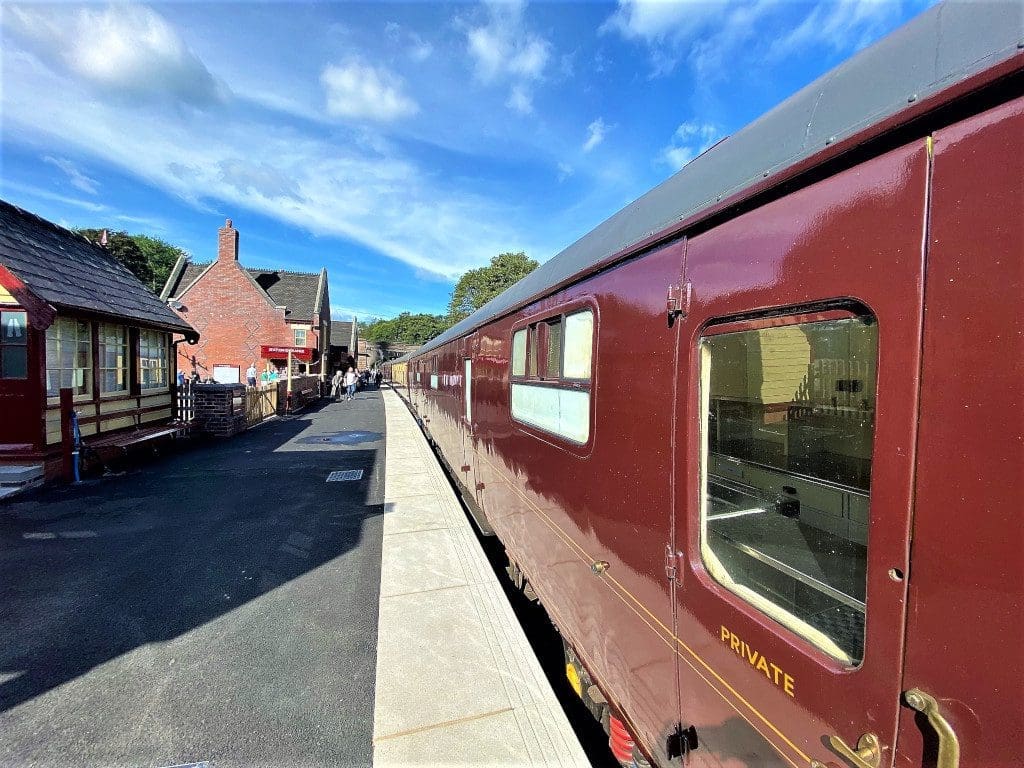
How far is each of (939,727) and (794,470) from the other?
0.99m

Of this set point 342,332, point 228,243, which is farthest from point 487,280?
point 228,243

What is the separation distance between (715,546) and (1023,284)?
3.53 feet

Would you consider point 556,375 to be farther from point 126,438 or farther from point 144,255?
point 144,255

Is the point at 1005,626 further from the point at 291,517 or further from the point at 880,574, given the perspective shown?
the point at 291,517

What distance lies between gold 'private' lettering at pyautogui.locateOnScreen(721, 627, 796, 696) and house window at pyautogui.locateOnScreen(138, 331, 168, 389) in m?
12.0

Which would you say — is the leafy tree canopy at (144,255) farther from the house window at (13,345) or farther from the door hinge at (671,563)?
the door hinge at (671,563)

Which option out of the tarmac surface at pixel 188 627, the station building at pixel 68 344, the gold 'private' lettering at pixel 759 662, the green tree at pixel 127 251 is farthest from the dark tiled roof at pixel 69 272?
the green tree at pixel 127 251

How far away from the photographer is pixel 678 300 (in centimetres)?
164

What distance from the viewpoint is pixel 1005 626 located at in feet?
2.73

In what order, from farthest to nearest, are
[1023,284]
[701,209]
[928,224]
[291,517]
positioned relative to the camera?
[291,517] < [701,209] < [928,224] < [1023,284]

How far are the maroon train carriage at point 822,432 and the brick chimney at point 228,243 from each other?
33.4 metres

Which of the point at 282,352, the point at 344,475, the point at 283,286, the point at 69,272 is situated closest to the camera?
the point at 344,475

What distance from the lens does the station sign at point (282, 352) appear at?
83.6 feet

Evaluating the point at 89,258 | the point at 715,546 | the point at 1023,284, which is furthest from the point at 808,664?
the point at 89,258
